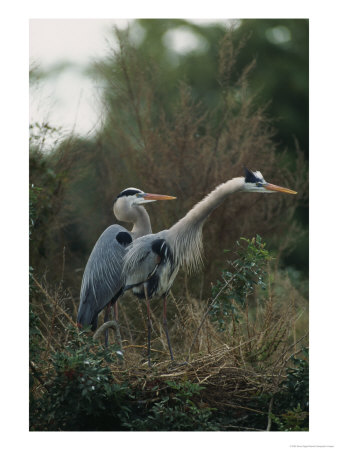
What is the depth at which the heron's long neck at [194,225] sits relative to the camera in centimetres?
360

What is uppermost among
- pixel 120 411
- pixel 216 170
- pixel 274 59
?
pixel 274 59

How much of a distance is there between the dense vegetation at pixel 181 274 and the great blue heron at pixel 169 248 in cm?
23

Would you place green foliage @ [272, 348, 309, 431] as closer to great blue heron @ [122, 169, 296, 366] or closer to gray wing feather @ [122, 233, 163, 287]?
great blue heron @ [122, 169, 296, 366]

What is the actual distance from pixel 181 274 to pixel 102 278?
922mm

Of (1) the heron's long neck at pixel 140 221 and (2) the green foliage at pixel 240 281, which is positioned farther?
(1) the heron's long neck at pixel 140 221

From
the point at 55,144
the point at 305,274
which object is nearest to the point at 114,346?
the point at 55,144

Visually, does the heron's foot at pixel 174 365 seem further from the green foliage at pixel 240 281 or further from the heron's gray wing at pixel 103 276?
the heron's gray wing at pixel 103 276

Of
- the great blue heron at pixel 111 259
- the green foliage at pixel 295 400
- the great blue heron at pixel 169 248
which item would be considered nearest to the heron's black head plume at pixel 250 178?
the great blue heron at pixel 169 248

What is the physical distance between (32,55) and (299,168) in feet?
7.71

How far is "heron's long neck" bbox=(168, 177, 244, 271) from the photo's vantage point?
3596 millimetres

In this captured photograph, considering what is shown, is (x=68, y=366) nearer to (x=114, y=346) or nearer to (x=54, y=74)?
(x=114, y=346)

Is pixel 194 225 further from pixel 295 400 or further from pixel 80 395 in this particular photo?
pixel 80 395

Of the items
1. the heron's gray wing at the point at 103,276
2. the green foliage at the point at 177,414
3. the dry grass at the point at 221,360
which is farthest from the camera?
the heron's gray wing at the point at 103,276

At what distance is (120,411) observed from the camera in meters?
3.07
